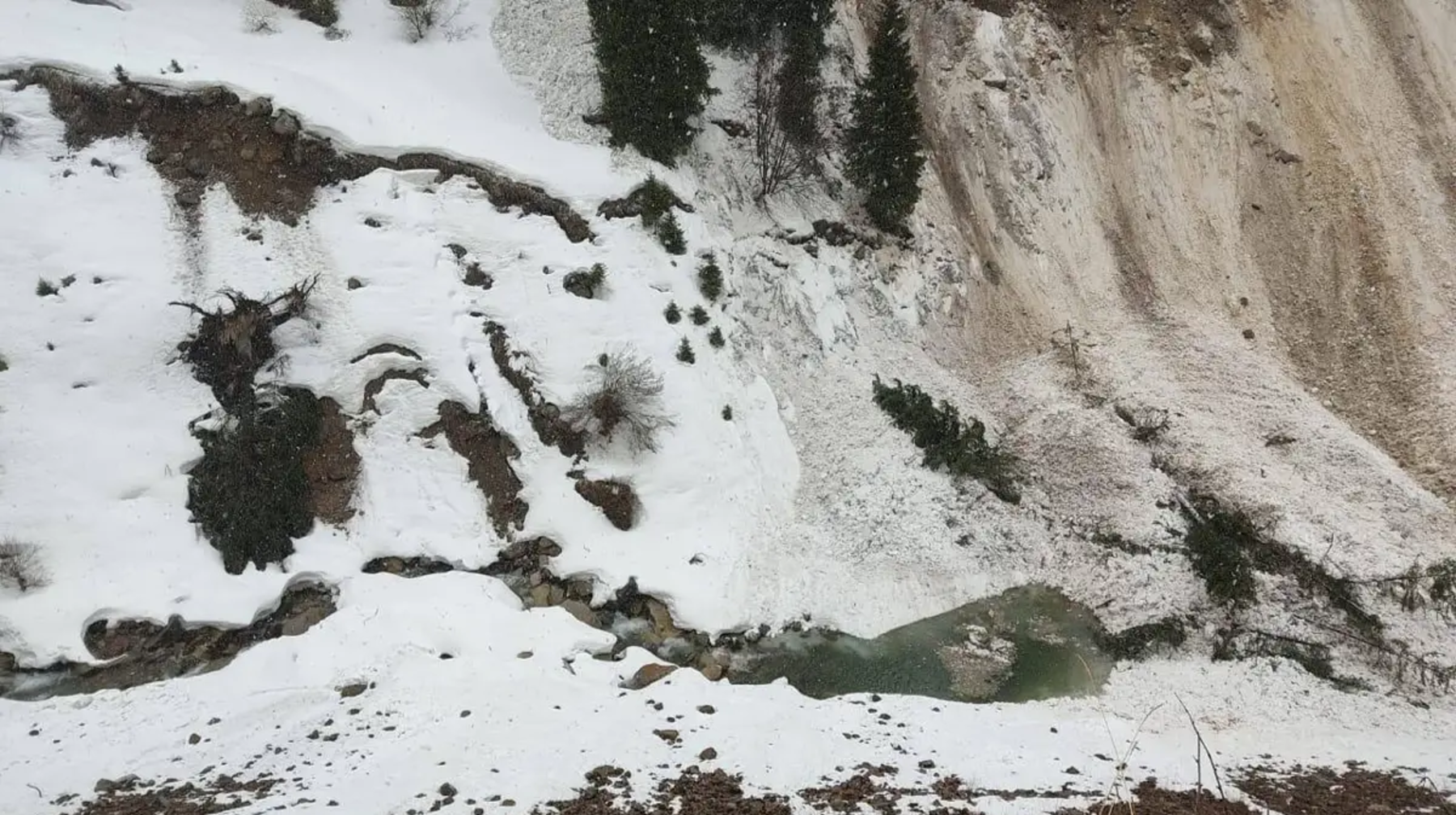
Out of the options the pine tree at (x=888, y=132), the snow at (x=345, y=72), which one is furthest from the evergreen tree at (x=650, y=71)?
the pine tree at (x=888, y=132)

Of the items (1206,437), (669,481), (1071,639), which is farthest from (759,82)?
(1071,639)

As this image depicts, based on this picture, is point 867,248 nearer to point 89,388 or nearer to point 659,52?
point 659,52

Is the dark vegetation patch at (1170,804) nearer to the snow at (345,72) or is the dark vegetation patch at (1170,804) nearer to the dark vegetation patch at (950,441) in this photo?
the dark vegetation patch at (950,441)

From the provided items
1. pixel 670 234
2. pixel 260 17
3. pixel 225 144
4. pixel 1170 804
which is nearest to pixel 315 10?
pixel 260 17

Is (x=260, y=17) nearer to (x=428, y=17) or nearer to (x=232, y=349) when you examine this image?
(x=428, y=17)

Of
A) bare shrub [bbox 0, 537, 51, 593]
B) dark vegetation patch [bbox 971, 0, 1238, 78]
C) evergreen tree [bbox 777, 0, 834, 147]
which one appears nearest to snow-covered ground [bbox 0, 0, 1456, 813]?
bare shrub [bbox 0, 537, 51, 593]

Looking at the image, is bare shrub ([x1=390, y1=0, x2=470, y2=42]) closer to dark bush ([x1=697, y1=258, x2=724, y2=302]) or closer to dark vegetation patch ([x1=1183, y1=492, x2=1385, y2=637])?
dark bush ([x1=697, y1=258, x2=724, y2=302])
